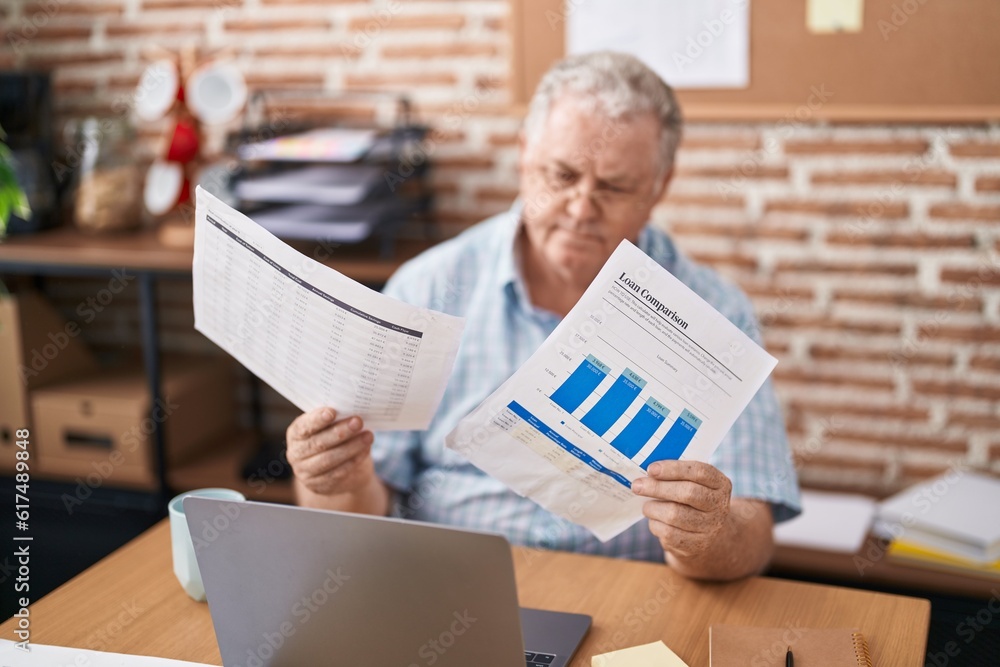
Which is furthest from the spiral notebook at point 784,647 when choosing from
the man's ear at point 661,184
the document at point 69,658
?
the man's ear at point 661,184

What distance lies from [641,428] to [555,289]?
63cm

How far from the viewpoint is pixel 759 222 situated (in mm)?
2521

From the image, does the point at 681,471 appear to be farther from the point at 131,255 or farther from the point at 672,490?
the point at 131,255

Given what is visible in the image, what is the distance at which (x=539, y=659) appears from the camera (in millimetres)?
1113

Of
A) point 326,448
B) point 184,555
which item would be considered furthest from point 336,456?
point 184,555

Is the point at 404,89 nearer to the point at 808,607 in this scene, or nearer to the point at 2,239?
the point at 2,239

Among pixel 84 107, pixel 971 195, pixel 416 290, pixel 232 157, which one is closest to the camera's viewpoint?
pixel 416 290

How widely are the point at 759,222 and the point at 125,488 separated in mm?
1862

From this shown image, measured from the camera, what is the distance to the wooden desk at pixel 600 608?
3.83 feet

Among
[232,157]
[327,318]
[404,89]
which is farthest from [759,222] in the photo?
[327,318]

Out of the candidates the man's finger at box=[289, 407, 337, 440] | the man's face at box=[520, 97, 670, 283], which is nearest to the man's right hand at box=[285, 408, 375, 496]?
the man's finger at box=[289, 407, 337, 440]

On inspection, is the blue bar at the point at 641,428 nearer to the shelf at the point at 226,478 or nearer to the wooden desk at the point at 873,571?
the wooden desk at the point at 873,571

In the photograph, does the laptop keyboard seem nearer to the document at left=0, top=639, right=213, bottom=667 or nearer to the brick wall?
the document at left=0, top=639, right=213, bottom=667

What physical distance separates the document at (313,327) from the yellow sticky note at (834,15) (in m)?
1.57
